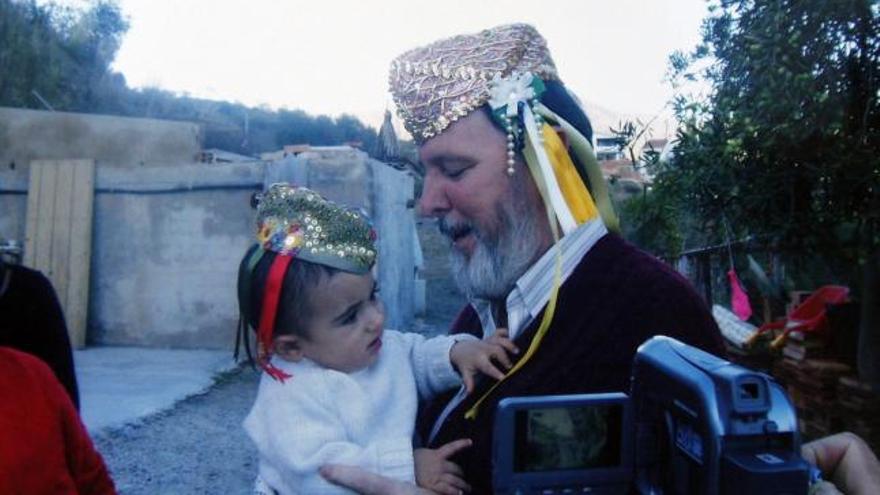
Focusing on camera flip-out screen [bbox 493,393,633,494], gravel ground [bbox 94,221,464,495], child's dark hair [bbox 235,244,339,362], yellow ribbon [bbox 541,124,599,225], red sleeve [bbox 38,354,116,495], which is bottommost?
gravel ground [bbox 94,221,464,495]

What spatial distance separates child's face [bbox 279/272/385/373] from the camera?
5.99 ft

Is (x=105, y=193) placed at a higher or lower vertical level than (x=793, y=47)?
lower

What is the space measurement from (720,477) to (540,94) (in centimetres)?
127

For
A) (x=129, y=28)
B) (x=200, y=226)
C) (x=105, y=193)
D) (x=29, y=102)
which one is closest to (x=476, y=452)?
(x=200, y=226)

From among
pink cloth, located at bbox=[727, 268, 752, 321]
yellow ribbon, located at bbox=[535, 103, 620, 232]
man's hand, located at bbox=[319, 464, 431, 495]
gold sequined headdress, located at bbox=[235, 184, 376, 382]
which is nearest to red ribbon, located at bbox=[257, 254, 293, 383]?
gold sequined headdress, located at bbox=[235, 184, 376, 382]

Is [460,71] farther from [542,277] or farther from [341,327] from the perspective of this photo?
[341,327]

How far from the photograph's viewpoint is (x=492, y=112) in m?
1.91

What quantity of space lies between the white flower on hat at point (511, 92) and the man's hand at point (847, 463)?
3.33 ft

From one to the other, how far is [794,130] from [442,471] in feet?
10.6

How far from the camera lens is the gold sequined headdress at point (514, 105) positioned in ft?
5.98

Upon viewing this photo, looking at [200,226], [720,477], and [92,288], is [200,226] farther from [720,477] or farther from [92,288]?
[720,477]

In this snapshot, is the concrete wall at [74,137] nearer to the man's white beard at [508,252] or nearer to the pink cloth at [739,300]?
the pink cloth at [739,300]

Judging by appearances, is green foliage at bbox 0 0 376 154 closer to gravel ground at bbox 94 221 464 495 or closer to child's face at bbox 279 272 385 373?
gravel ground at bbox 94 221 464 495

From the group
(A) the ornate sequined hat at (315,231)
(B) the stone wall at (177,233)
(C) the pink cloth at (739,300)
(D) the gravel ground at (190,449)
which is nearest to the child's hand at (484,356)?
(A) the ornate sequined hat at (315,231)
